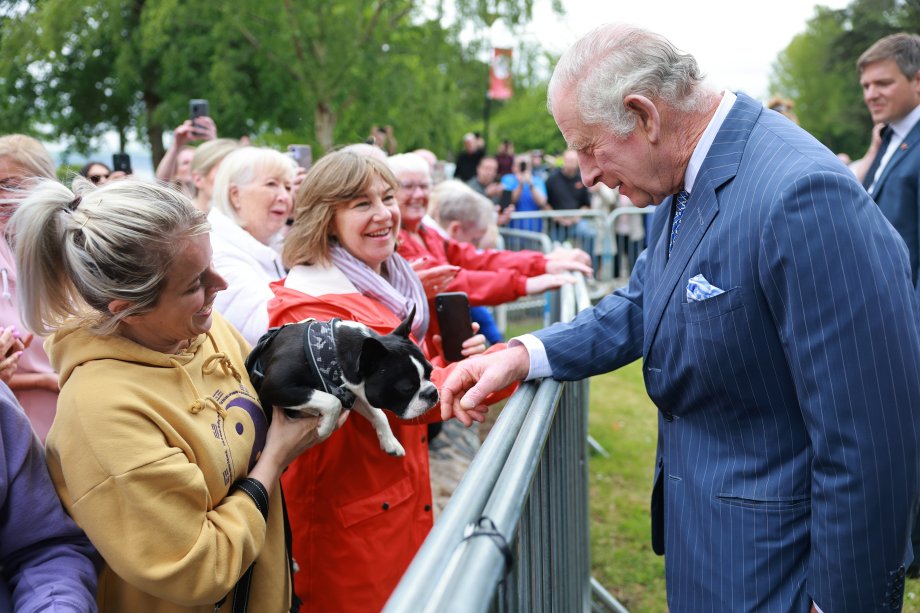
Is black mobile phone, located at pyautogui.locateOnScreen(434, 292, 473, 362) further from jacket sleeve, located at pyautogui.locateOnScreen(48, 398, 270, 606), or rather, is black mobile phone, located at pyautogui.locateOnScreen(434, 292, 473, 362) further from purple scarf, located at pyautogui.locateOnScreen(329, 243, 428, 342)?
jacket sleeve, located at pyautogui.locateOnScreen(48, 398, 270, 606)

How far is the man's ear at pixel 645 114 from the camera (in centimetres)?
196

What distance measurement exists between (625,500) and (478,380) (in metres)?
3.76

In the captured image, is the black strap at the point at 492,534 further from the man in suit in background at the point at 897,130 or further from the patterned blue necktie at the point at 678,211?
the man in suit in background at the point at 897,130

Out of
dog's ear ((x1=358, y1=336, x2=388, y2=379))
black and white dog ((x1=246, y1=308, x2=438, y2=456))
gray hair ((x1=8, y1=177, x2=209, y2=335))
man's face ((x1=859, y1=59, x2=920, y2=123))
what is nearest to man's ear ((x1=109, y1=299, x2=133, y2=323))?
gray hair ((x1=8, y1=177, x2=209, y2=335))

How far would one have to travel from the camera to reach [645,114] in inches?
78.4

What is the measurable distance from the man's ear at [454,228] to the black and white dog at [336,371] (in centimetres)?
333

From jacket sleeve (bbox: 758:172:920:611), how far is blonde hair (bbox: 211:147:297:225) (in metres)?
3.02

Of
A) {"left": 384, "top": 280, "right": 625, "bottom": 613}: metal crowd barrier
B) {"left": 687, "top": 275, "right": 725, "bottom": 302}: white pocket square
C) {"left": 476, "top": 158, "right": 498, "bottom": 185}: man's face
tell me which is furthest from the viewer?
{"left": 476, "top": 158, "right": 498, "bottom": 185}: man's face

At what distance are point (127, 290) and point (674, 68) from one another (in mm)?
1506

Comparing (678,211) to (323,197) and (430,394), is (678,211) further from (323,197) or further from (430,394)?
(323,197)

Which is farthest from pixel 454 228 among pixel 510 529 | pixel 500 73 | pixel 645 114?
pixel 500 73

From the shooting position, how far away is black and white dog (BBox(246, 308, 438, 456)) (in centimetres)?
231

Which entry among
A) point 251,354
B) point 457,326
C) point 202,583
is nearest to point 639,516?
point 457,326

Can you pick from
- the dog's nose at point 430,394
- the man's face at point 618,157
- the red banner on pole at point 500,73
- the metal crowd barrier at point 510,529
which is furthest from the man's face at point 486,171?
the red banner on pole at point 500,73
